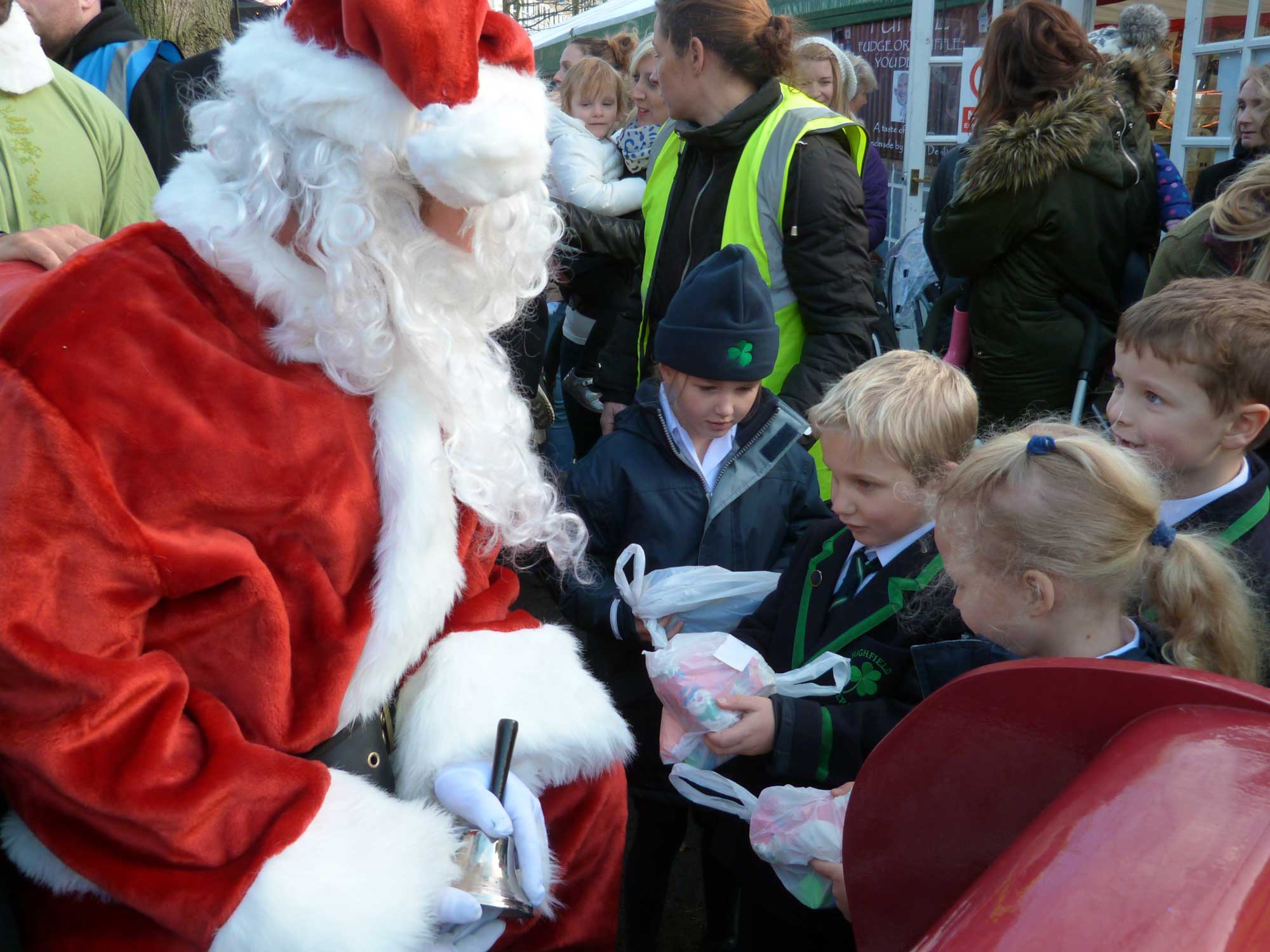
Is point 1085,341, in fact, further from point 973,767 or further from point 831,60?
point 973,767

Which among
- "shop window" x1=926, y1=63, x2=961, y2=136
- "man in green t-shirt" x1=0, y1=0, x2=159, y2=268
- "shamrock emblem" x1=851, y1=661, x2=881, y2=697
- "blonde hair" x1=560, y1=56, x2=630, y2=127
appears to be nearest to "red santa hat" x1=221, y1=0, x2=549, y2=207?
"shamrock emblem" x1=851, y1=661, x2=881, y2=697

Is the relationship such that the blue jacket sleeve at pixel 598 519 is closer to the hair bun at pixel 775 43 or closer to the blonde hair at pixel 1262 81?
the hair bun at pixel 775 43

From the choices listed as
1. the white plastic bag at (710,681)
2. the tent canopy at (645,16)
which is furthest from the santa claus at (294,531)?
the tent canopy at (645,16)

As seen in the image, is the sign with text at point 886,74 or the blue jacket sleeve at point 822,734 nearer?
the blue jacket sleeve at point 822,734

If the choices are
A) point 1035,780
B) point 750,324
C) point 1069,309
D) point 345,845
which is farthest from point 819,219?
point 1035,780

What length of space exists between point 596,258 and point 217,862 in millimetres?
3446

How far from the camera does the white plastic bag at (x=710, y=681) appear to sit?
1842mm

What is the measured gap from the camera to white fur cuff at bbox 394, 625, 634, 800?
5.08ft

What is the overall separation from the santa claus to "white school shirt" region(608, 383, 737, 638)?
0.83m

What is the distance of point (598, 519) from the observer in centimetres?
248

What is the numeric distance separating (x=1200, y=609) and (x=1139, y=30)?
3952 mm

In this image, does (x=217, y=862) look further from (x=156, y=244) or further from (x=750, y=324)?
(x=750, y=324)

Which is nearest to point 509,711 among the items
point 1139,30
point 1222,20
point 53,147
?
point 53,147

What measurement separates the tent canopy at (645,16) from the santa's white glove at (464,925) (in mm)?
3749
